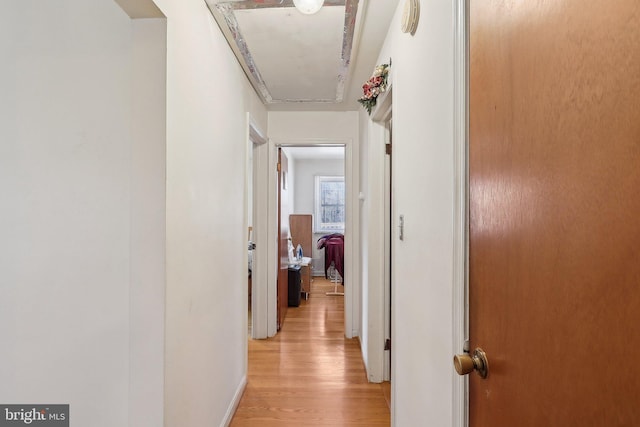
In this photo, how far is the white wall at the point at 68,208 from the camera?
1283 millimetres

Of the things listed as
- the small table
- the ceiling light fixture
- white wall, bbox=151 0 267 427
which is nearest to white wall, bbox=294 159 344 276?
the small table

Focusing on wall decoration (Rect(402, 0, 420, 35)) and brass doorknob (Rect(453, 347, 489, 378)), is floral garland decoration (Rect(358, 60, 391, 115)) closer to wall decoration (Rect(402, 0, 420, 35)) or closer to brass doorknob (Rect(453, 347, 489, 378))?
wall decoration (Rect(402, 0, 420, 35))

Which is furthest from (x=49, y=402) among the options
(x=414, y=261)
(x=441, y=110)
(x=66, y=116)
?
(x=441, y=110)

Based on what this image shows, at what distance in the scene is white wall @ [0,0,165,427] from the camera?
1.28m

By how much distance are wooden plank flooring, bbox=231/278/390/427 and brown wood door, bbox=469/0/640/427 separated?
61.5 inches

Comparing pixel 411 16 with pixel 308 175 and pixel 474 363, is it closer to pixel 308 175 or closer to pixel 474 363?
pixel 474 363

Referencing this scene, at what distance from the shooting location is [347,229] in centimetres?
339

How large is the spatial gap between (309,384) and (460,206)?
2.07 m

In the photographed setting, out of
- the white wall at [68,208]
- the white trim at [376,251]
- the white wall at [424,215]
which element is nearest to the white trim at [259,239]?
the white trim at [376,251]

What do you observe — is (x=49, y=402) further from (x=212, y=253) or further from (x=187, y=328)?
(x=212, y=253)

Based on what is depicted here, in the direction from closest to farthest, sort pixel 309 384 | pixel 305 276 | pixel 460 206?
pixel 460 206, pixel 309 384, pixel 305 276

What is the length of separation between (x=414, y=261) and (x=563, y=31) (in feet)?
3.26

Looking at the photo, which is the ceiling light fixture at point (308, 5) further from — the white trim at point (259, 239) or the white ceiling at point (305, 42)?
the white trim at point (259, 239)

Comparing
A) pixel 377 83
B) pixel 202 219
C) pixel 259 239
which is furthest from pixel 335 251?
pixel 202 219
